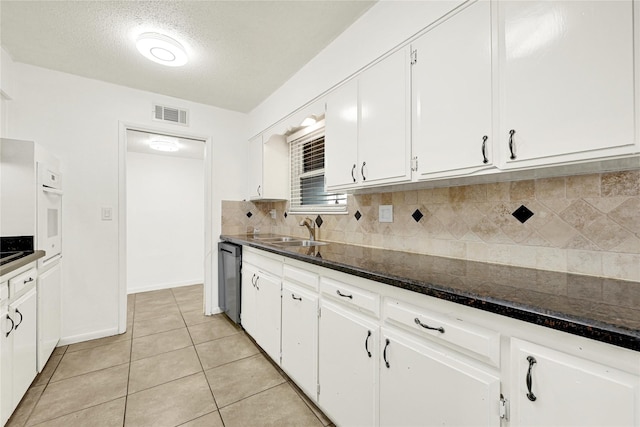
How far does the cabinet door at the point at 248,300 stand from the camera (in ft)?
7.68

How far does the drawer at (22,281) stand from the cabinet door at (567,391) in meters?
2.42

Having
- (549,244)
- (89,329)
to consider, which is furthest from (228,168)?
(549,244)

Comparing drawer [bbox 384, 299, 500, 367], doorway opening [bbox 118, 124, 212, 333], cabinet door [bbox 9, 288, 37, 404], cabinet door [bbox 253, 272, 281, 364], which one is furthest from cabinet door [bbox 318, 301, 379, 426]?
doorway opening [bbox 118, 124, 212, 333]

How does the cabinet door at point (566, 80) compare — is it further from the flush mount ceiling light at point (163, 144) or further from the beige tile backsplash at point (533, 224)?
the flush mount ceiling light at point (163, 144)

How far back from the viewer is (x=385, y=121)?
1.56 meters

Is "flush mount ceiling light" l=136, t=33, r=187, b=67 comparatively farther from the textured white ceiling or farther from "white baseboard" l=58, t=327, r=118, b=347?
"white baseboard" l=58, t=327, r=118, b=347

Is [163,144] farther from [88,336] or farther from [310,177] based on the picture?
[88,336]

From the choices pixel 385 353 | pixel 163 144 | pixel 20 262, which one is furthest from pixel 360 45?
pixel 163 144

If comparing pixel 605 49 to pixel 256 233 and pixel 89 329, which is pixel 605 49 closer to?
pixel 256 233

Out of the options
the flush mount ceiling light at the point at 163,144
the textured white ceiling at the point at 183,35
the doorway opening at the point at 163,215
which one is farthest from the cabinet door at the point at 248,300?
the flush mount ceiling light at the point at 163,144

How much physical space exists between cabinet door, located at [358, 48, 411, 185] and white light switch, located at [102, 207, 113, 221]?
8.33 feet

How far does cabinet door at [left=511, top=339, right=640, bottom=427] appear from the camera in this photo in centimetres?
61

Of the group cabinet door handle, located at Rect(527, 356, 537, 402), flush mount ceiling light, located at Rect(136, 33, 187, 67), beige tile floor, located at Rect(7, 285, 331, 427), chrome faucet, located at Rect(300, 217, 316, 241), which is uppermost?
flush mount ceiling light, located at Rect(136, 33, 187, 67)

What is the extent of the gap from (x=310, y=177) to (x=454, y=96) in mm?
1817
